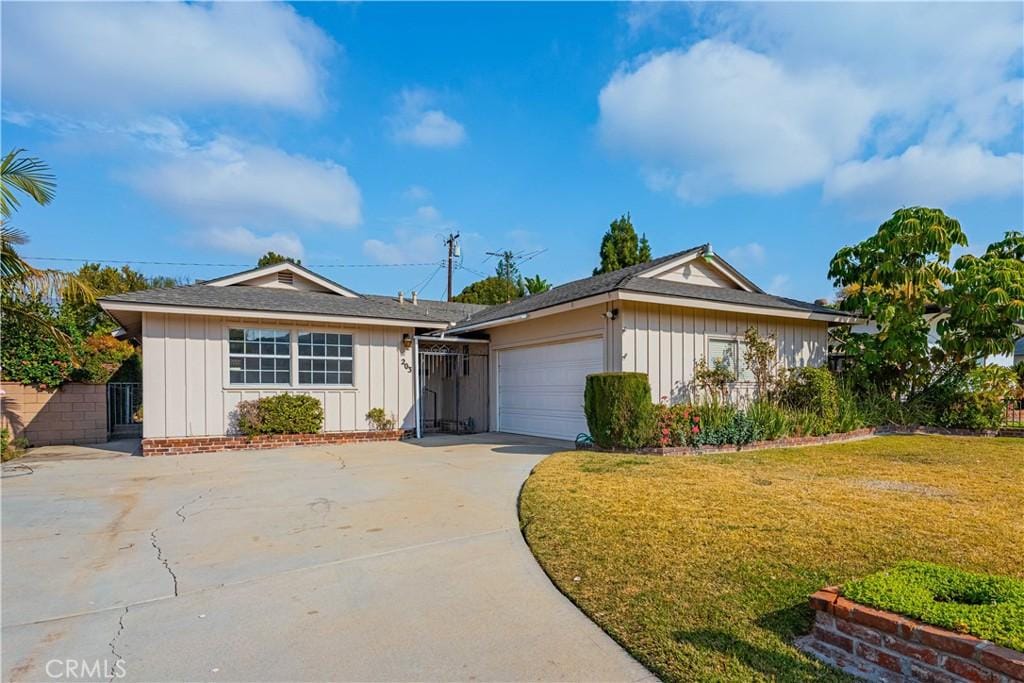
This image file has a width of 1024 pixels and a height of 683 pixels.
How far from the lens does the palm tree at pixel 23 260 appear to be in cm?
1034

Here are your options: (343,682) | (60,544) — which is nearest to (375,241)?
(60,544)

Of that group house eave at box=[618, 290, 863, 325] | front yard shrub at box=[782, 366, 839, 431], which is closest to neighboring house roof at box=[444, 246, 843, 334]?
house eave at box=[618, 290, 863, 325]

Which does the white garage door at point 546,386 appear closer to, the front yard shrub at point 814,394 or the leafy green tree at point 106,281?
the front yard shrub at point 814,394

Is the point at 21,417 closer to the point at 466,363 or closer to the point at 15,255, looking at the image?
the point at 15,255

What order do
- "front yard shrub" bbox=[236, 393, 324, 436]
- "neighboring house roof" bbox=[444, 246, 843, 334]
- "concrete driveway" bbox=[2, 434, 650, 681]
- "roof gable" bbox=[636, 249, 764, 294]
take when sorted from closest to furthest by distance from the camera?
"concrete driveway" bbox=[2, 434, 650, 681]
"neighboring house roof" bbox=[444, 246, 843, 334]
"front yard shrub" bbox=[236, 393, 324, 436]
"roof gable" bbox=[636, 249, 764, 294]

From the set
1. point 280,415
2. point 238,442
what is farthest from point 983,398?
point 238,442

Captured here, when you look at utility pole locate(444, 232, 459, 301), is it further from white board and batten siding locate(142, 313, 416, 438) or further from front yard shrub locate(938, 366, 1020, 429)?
front yard shrub locate(938, 366, 1020, 429)

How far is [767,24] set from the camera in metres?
9.40

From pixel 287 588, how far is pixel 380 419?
9343mm

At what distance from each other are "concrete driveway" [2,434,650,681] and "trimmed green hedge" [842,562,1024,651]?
130 cm

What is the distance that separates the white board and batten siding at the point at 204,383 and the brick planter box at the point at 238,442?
16 centimetres

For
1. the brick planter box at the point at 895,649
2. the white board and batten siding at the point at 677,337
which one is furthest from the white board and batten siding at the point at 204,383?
the brick planter box at the point at 895,649

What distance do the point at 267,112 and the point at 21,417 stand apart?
9.15 metres

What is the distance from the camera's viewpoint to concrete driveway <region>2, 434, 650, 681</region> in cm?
289
